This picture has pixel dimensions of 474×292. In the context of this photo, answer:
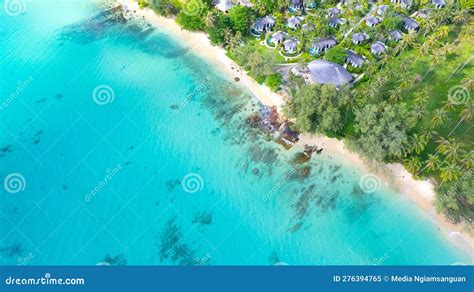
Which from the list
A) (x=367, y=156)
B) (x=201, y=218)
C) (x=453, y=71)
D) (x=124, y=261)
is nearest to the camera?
(x=124, y=261)

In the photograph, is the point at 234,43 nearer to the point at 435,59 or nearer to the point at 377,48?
the point at 377,48

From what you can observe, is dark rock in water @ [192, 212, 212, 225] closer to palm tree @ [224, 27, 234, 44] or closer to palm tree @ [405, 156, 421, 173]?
palm tree @ [405, 156, 421, 173]

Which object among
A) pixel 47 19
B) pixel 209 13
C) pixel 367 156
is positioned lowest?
pixel 367 156

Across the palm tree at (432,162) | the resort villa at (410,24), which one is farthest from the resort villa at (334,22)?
the palm tree at (432,162)

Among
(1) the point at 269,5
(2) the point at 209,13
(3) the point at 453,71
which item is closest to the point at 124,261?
A: (2) the point at 209,13

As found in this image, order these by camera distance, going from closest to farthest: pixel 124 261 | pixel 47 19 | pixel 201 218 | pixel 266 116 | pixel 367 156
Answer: pixel 124 261, pixel 201 218, pixel 367 156, pixel 266 116, pixel 47 19

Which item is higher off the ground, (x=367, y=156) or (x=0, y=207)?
(x=0, y=207)

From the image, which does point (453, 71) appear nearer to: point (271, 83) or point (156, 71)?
point (271, 83)
